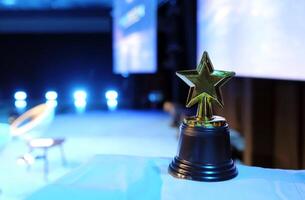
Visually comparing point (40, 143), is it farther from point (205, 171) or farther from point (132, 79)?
point (132, 79)

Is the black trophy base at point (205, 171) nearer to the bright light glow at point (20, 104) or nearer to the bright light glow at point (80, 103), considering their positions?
the bright light glow at point (20, 104)

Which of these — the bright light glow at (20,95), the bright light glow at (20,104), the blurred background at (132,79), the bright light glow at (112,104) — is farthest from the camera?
the bright light glow at (20,95)

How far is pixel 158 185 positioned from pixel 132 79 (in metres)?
7.62

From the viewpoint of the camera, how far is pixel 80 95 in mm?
8633

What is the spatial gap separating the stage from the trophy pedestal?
1206 mm

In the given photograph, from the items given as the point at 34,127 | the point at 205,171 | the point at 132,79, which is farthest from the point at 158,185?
the point at 132,79

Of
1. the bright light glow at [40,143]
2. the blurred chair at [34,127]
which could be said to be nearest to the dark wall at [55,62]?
the blurred chair at [34,127]

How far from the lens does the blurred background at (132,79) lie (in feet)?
5.36

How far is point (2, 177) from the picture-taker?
10.7 ft

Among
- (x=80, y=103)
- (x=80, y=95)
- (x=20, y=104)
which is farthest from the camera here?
(x=80, y=95)

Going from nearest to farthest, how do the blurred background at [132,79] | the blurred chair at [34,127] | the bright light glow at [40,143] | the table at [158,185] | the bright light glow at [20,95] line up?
the table at [158,185] → the blurred background at [132,79] → the blurred chair at [34,127] → the bright light glow at [40,143] → the bright light glow at [20,95]

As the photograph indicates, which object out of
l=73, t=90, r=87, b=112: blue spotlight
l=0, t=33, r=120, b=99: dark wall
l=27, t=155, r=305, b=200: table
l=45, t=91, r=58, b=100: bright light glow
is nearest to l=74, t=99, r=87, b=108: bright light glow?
l=73, t=90, r=87, b=112: blue spotlight

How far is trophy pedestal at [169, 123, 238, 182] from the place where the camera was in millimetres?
845

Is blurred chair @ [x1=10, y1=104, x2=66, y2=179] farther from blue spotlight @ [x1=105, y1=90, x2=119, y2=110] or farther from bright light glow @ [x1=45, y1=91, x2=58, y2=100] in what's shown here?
bright light glow @ [x1=45, y1=91, x2=58, y2=100]
